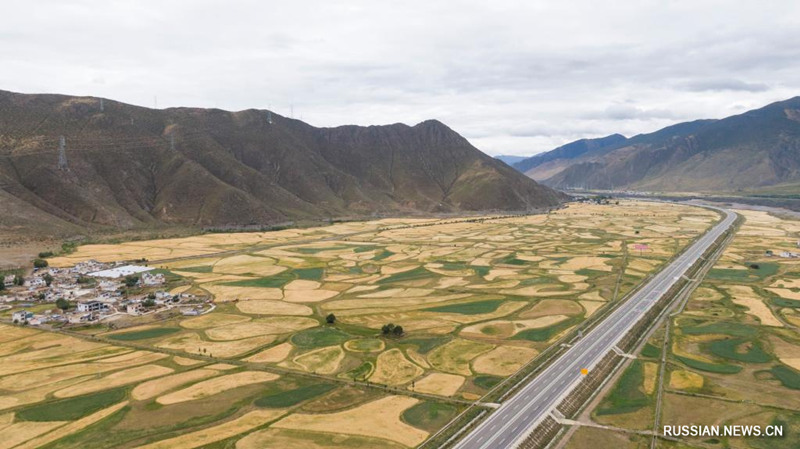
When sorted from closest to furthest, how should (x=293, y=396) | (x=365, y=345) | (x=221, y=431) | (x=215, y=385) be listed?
(x=221, y=431), (x=293, y=396), (x=215, y=385), (x=365, y=345)

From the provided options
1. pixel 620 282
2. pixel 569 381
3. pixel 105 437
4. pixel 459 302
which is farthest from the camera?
pixel 620 282

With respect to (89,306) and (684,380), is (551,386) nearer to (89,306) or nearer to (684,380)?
(684,380)

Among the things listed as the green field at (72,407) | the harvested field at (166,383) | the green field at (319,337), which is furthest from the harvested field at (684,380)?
the green field at (72,407)

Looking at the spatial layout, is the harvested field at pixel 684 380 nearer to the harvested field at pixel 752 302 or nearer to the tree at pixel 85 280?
the harvested field at pixel 752 302

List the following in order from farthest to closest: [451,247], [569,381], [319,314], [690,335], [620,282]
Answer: [451,247] → [620,282] → [319,314] → [690,335] → [569,381]

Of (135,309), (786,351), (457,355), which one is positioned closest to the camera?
(786,351)

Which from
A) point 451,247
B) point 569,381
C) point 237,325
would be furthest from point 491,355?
point 451,247

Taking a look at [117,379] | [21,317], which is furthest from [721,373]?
[21,317]

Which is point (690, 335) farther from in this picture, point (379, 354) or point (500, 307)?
point (379, 354)
